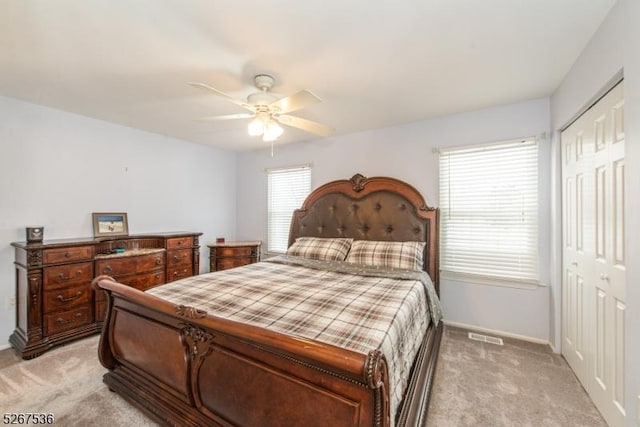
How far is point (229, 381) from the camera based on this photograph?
4.34ft

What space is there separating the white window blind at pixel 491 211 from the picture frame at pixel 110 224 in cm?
392

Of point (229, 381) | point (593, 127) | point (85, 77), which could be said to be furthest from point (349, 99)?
point (229, 381)

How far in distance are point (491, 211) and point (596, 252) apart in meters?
1.07

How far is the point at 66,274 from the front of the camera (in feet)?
8.59

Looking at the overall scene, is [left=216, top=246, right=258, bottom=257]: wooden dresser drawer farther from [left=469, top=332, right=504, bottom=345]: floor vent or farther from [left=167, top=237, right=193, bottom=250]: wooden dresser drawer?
[left=469, top=332, right=504, bottom=345]: floor vent

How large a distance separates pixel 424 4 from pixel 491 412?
252 cm

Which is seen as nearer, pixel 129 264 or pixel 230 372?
pixel 230 372

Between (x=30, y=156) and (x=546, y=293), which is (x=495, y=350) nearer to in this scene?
(x=546, y=293)

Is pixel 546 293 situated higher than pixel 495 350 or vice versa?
pixel 546 293

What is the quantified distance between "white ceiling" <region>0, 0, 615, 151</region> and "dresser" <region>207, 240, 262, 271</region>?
2045mm

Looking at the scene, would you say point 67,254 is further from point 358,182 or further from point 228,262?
point 358,182

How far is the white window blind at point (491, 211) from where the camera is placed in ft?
8.82

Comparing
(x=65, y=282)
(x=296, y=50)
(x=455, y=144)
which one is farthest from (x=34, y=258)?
(x=455, y=144)

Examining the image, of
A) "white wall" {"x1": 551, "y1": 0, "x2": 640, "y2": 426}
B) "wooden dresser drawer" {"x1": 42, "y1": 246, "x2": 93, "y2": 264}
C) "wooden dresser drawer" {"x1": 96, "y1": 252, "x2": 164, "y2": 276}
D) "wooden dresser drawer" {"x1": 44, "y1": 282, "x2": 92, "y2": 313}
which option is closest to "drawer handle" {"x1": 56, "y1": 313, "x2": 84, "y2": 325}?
"wooden dresser drawer" {"x1": 44, "y1": 282, "x2": 92, "y2": 313}
